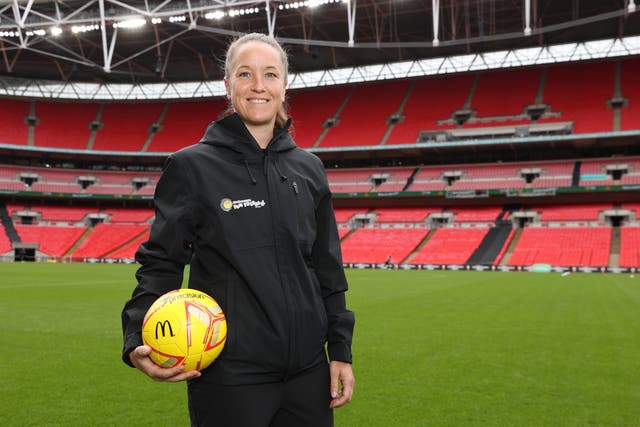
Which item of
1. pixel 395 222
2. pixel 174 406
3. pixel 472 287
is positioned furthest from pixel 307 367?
pixel 395 222

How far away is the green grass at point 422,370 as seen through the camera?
4598 mm

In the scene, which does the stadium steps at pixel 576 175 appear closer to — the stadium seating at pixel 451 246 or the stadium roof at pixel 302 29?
the stadium seating at pixel 451 246

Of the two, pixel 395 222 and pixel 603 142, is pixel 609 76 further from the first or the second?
pixel 395 222

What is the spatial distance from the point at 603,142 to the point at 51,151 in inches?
1871

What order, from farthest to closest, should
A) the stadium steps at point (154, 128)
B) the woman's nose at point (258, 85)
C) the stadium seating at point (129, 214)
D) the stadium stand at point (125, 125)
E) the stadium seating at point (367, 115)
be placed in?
the stadium stand at point (125, 125)
the stadium steps at point (154, 128)
the stadium seating at point (129, 214)
the stadium seating at point (367, 115)
the woman's nose at point (258, 85)

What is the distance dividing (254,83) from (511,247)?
35385 millimetres

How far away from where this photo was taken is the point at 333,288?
2.41m

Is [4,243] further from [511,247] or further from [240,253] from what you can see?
[240,253]

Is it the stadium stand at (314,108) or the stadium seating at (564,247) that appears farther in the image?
the stadium stand at (314,108)

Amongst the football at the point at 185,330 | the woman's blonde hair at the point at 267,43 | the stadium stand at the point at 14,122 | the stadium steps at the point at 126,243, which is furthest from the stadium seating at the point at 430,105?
the football at the point at 185,330

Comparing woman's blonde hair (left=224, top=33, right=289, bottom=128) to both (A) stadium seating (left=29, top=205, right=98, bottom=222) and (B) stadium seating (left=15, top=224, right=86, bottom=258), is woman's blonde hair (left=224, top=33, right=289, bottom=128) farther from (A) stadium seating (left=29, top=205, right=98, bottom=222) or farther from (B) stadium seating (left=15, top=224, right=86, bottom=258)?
(A) stadium seating (left=29, top=205, right=98, bottom=222)

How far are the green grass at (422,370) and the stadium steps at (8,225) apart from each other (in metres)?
35.8

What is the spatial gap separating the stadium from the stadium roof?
217mm

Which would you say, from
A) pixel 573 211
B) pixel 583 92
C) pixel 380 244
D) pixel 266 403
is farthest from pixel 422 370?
pixel 583 92
